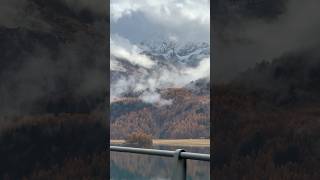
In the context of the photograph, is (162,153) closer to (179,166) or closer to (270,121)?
(179,166)

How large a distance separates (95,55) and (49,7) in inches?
18.7

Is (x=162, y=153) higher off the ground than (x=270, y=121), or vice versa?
(x=270, y=121)

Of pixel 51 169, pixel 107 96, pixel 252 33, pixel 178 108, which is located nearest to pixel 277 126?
pixel 252 33

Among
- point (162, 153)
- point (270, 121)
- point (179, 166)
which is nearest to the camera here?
point (270, 121)

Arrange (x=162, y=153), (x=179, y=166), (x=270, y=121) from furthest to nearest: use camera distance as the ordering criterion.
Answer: (x=162, y=153), (x=179, y=166), (x=270, y=121)

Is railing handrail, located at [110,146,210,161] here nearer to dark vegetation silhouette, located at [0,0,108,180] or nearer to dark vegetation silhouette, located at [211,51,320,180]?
dark vegetation silhouette, located at [211,51,320,180]

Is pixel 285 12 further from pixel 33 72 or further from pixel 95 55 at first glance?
pixel 33 72

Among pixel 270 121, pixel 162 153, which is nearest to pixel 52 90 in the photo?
pixel 162 153

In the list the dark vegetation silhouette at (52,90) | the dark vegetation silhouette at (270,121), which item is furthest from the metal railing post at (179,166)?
the dark vegetation silhouette at (52,90)

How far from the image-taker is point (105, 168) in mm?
3637

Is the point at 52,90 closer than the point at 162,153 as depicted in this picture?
Yes

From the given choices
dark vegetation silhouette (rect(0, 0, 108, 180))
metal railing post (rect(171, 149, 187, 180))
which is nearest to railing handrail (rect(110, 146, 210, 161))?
metal railing post (rect(171, 149, 187, 180))

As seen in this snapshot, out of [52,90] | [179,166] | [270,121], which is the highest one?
[52,90]

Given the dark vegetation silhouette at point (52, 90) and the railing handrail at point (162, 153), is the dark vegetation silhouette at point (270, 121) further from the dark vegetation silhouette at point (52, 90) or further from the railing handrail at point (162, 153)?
the dark vegetation silhouette at point (52, 90)
